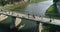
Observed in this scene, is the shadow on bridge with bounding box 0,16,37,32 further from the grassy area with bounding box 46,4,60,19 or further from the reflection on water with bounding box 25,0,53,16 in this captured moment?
the reflection on water with bounding box 25,0,53,16

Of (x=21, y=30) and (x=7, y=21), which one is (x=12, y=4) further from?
(x=21, y=30)

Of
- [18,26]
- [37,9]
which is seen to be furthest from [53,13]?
[37,9]

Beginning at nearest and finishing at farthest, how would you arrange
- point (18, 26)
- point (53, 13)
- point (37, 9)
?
point (18, 26) < point (53, 13) < point (37, 9)

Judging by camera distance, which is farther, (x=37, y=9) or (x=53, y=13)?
(x=37, y=9)

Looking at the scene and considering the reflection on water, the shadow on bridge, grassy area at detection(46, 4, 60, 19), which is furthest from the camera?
the reflection on water

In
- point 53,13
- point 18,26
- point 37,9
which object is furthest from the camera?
point 37,9

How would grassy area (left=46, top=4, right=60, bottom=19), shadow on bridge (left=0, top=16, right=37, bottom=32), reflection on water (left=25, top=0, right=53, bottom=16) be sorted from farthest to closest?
reflection on water (left=25, top=0, right=53, bottom=16)
grassy area (left=46, top=4, right=60, bottom=19)
shadow on bridge (left=0, top=16, right=37, bottom=32)

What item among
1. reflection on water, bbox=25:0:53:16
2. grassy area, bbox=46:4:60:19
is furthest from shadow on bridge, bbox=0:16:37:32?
reflection on water, bbox=25:0:53:16

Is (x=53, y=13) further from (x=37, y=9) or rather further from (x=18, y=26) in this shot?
(x=37, y=9)

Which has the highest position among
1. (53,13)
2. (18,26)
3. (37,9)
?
(37,9)

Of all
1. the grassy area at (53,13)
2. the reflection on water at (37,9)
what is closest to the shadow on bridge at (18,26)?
the grassy area at (53,13)

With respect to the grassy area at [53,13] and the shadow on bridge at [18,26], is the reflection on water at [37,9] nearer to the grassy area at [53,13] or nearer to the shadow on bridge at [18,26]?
the grassy area at [53,13]
